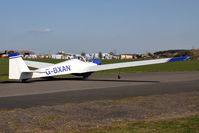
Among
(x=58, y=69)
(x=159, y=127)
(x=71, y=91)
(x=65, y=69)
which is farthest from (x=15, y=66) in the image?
(x=159, y=127)

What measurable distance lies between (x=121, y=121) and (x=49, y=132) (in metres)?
2.00

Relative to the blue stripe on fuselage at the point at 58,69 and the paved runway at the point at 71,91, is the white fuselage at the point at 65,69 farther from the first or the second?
the paved runway at the point at 71,91

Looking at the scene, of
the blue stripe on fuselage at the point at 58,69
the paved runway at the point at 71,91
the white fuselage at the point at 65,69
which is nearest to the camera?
the paved runway at the point at 71,91

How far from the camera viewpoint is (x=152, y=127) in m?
7.05

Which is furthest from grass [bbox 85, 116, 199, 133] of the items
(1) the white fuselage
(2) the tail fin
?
(1) the white fuselage

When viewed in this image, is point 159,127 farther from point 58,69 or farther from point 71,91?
point 58,69

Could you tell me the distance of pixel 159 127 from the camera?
7.02 meters

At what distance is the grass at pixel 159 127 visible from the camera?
22.0 ft

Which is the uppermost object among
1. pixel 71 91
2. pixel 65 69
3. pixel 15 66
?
pixel 15 66

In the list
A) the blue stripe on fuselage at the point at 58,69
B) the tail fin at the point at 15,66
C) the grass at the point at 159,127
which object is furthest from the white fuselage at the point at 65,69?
the grass at the point at 159,127

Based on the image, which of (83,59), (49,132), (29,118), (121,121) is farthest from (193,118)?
(83,59)

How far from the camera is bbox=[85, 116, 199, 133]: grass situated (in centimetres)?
671

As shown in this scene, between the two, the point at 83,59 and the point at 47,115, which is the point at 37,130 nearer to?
the point at 47,115

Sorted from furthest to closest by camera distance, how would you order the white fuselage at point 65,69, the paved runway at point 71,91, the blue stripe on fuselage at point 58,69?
the blue stripe on fuselage at point 58,69, the white fuselage at point 65,69, the paved runway at point 71,91
